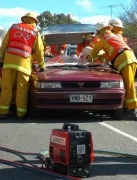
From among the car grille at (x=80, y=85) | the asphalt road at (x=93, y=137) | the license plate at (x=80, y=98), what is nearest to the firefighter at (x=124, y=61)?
the asphalt road at (x=93, y=137)

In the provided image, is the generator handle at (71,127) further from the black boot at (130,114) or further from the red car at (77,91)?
the black boot at (130,114)

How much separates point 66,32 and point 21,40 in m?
3.63

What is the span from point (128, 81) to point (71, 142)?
195 inches

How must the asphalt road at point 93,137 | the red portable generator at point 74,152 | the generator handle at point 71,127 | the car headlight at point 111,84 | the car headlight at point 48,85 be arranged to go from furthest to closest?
the car headlight at point 111,84, the car headlight at point 48,85, the asphalt road at point 93,137, the generator handle at point 71,127, the red portable generator at point 74,152

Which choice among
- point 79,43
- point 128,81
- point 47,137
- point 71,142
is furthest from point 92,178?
point 79,43

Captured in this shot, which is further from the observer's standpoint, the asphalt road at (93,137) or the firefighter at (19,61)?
the firefighter at (19,61)

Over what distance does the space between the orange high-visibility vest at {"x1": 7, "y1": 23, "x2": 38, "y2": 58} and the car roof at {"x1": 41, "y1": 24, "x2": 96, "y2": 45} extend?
10.6 feet

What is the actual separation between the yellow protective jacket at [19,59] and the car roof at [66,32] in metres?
3.17

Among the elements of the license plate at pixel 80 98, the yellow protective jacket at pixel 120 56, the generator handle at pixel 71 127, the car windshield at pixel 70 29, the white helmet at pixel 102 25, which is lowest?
the license plate at pixel 80 98

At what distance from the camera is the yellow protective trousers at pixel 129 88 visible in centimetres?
930

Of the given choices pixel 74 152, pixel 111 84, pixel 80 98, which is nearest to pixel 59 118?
pixel 80 98

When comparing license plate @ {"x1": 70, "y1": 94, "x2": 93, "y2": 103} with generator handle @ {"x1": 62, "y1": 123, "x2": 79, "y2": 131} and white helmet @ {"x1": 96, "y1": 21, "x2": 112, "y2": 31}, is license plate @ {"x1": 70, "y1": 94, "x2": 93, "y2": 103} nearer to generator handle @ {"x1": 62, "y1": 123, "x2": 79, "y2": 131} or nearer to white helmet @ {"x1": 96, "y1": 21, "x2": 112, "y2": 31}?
white helmet @ {"x1": 96, "y1": 21, "x2": 112, "y2": 31}

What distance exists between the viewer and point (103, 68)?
32.4ft

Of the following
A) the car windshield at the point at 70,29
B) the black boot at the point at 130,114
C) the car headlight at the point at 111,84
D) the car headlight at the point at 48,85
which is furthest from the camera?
the car windshield at the point at 70,29
